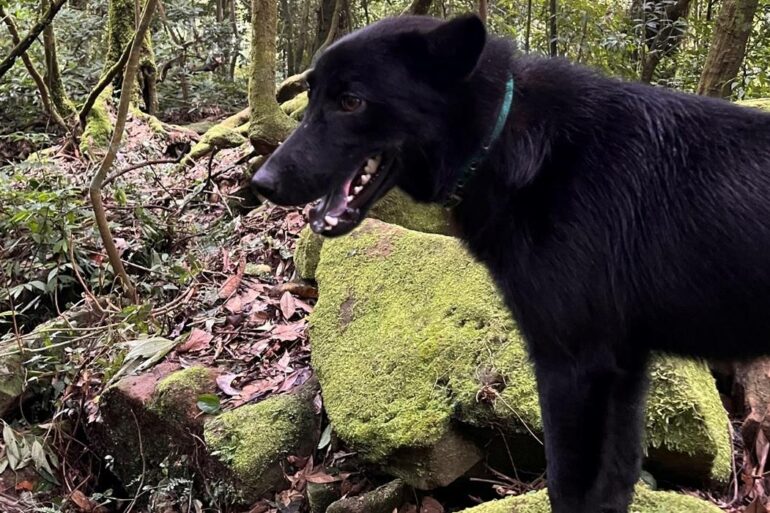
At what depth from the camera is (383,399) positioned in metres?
3.50

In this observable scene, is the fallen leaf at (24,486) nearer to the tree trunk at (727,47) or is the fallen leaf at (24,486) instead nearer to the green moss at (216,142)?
the green moss at (216,142)

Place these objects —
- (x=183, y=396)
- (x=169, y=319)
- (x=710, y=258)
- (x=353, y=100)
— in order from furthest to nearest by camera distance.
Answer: (x=169, y=319) < (x=183, y=396) < (x=353, y=100) < (x=710, y=258)

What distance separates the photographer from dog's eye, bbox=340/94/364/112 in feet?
8.20

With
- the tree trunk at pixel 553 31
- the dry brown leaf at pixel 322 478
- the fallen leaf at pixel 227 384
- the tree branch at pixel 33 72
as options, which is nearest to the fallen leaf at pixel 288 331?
the fallen leaf at pixel 227 384

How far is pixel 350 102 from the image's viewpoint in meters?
2.52

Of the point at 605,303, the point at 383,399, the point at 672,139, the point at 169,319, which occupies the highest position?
the point at 672,139

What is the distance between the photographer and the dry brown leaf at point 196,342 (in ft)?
16.2

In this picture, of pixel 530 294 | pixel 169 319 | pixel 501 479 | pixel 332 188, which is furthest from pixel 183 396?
pixel 530 294

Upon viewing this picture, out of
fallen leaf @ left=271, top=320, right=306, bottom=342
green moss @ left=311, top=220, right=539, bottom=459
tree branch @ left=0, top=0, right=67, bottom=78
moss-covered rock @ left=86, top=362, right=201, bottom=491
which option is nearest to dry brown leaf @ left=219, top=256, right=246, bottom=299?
fallen leaf @ left=271, top=320, right=306, bottom=342

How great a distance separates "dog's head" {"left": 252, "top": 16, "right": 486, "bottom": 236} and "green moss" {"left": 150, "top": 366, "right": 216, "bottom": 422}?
220cm

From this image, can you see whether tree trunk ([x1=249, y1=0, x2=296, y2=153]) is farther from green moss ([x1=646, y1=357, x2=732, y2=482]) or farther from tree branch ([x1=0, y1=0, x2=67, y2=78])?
green moss ([x1=646, y1=357, x2=732, y2=482])

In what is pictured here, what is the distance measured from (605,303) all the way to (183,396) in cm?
292

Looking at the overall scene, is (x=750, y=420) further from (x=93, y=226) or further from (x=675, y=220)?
(x=93, y=226)

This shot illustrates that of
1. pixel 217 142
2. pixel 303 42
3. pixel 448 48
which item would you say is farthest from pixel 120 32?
pixel 448 48
